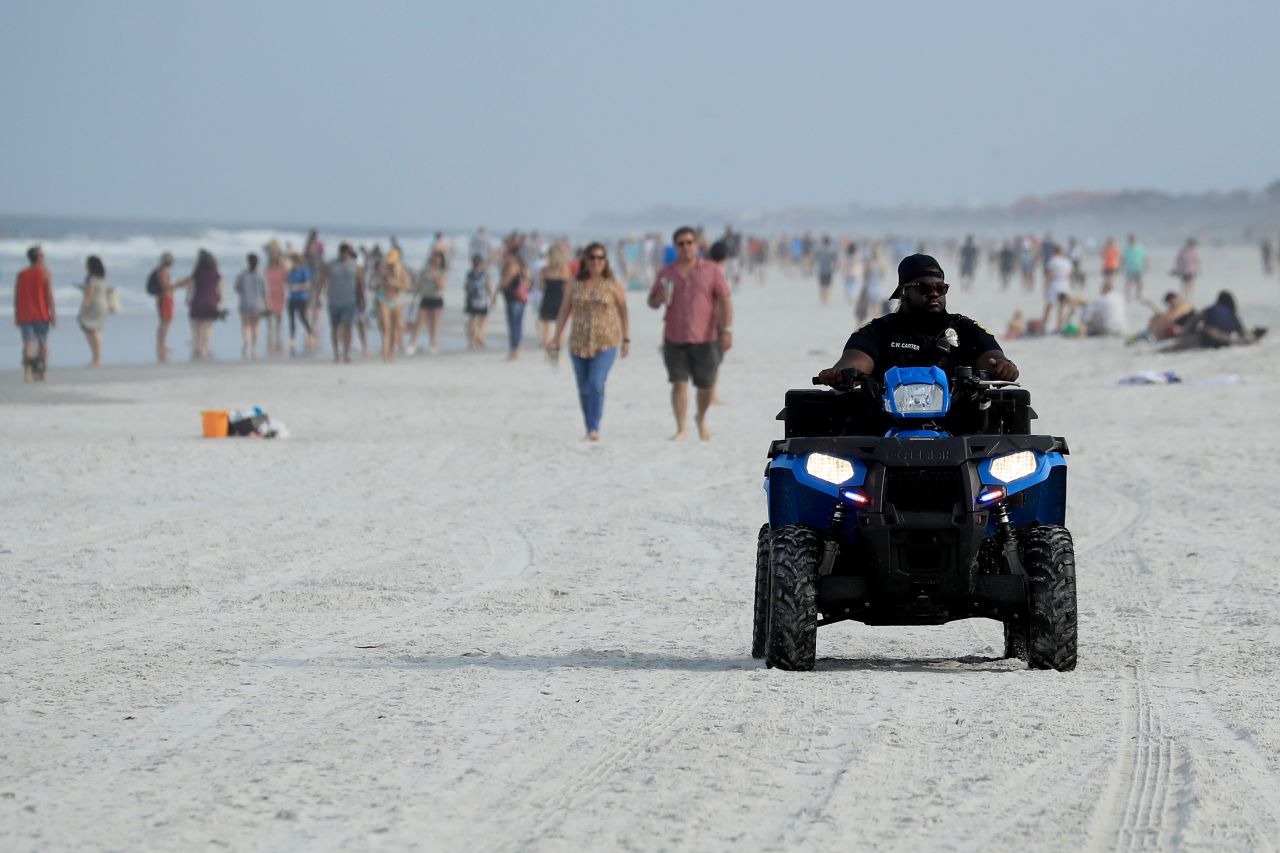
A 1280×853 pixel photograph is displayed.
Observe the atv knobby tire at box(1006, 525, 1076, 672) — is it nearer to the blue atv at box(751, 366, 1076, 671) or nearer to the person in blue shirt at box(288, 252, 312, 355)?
the blue atv at box(751, 366, 1076, 671)

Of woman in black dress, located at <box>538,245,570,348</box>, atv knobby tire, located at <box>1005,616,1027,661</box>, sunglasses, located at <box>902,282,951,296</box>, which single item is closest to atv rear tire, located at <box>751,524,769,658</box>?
atv knobby tire, located at <box>1005,616,1027,661</box>

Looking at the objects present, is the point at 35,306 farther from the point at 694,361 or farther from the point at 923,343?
the point at 923,343

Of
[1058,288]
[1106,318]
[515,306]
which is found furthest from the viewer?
[1058,288]

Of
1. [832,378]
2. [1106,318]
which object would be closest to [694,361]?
[832,378]

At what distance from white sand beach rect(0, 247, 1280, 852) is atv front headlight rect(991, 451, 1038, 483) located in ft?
2.29

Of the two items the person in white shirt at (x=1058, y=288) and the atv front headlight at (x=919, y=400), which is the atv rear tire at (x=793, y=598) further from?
the person in white shirt at (x=1058, y=288)

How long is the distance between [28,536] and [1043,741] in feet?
21.6

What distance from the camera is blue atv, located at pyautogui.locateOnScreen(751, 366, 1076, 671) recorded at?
19.6 ft

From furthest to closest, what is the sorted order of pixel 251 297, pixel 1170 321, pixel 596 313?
pixel 251 297 → pixel 1170 321 → pixel 596 313

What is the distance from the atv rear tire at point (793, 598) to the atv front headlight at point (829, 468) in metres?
0.23

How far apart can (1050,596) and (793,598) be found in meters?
0.85

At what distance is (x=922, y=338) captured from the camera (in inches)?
253

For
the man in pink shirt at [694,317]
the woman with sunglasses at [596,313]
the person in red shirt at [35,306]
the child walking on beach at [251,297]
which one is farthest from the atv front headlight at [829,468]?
the child walking on beach at [251,297]

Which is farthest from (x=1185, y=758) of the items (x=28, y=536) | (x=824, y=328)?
(x=824, y=328)
